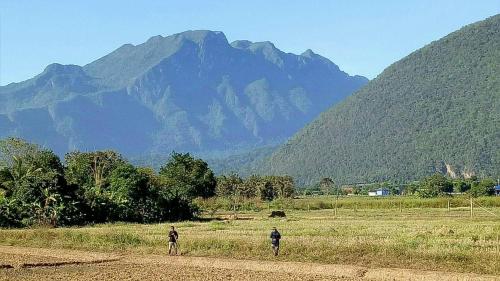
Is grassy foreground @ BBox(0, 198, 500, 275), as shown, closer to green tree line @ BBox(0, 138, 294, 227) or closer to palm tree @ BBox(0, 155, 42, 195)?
green tree line @ BBox(0, 138, 294, 227)

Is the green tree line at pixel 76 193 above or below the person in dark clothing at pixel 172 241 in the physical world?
above

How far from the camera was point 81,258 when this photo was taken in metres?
36.6

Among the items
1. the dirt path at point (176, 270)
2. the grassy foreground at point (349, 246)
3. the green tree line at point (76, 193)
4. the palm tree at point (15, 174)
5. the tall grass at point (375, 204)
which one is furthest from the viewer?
the tall grass at point (375, 204)

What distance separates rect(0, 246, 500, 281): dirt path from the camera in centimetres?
2748

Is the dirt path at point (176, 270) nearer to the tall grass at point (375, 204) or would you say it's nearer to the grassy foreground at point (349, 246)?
the grassy foreground at point (349, 246)

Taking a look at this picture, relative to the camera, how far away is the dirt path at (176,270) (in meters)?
27.5

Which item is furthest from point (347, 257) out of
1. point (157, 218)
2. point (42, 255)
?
point (157, 218)

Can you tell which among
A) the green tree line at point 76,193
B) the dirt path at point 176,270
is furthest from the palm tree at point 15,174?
the dirt path at point 176,270

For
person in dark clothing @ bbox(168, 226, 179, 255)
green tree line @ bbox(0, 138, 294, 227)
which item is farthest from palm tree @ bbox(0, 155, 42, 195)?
person in dark clothing @ bbox(168, 226, 179, 255)

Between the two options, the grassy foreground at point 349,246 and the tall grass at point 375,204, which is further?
the tall grass at point 375,204

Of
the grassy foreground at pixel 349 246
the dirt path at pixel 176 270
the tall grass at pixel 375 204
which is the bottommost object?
the dirt path at pixel 176 270

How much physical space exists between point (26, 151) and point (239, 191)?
65063mm

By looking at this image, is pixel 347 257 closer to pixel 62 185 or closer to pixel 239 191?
pixel 62 185

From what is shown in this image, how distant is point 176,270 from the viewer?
30547 millimetres
